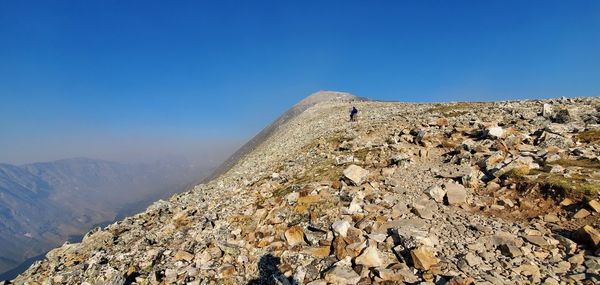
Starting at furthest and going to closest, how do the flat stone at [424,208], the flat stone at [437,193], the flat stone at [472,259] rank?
1. the flat stone at [437,193]
2. the flat stone at [424,208]
3. the flat stone at [472,259]

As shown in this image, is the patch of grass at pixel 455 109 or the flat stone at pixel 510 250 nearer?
the flat stone at pixel 510 250

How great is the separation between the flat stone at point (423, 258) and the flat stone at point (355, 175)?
639cm

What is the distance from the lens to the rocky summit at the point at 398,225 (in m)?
9.66

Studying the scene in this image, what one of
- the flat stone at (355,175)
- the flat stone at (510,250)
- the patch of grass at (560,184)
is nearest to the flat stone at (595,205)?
the patch of grass at (560,184)

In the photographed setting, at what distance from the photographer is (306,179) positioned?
64.6ft

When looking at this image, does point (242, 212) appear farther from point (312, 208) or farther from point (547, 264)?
point (547, 264)

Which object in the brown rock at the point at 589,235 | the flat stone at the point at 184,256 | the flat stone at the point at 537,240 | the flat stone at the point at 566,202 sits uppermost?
the flat stone at the point at 566,202

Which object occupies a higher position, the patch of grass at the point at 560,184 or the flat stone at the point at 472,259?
the patch of grass at the point at 560,184

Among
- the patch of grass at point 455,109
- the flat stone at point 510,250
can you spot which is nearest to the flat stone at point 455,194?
the flat stone at point 510,250

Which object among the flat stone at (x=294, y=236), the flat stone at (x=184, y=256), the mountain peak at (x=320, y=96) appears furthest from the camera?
the mountain peak at (x=320, y=96)

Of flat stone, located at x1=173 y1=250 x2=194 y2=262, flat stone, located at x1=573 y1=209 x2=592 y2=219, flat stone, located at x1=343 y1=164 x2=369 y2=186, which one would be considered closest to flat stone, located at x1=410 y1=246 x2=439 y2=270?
flat stone, located at x1=573 y1=209 x2=592 y2=219

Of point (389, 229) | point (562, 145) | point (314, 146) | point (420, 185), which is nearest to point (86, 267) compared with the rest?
point (389, 229)

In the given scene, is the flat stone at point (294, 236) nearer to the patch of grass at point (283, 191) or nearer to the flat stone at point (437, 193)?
the patch of grass at point (283, 191)

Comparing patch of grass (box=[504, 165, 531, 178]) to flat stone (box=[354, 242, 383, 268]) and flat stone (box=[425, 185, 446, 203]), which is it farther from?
flat stone (box=[354, 242, 383, 268])
